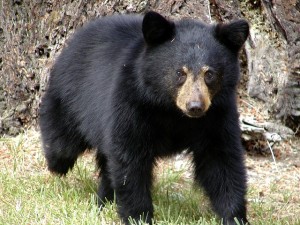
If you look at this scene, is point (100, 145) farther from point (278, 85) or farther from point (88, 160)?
point (278, 85)

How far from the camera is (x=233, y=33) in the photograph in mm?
5828

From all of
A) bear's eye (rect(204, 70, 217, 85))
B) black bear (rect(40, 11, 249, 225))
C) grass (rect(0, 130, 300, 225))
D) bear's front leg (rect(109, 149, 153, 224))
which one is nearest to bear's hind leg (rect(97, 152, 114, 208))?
grass (rect(0, 130, 300, 225))

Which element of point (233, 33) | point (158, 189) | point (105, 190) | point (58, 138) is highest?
point (233, 33)

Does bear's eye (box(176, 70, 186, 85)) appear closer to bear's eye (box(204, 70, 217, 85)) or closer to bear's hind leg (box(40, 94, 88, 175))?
bear's eye (box(204, 70, 217, 85))

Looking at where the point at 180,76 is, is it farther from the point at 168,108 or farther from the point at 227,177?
the point at 227,177

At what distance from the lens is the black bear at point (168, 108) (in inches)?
226

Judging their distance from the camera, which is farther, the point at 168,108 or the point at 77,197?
the point at 77,197

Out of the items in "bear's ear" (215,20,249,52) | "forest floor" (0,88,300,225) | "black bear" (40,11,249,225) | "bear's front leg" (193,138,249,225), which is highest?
"bear's ear" (215,20,249,52)

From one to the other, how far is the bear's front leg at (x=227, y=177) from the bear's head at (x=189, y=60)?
19.2 inches

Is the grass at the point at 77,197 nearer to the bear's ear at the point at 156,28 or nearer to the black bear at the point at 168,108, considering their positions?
the black bear at the point at 168,108

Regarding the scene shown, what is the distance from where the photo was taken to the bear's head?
5648 millimetres

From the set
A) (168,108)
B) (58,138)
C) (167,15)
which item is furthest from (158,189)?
(167,15)

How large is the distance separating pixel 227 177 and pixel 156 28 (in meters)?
1.35

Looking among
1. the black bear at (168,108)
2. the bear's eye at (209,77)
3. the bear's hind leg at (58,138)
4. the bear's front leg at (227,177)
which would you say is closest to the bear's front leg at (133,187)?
the black bear at (168,108)
